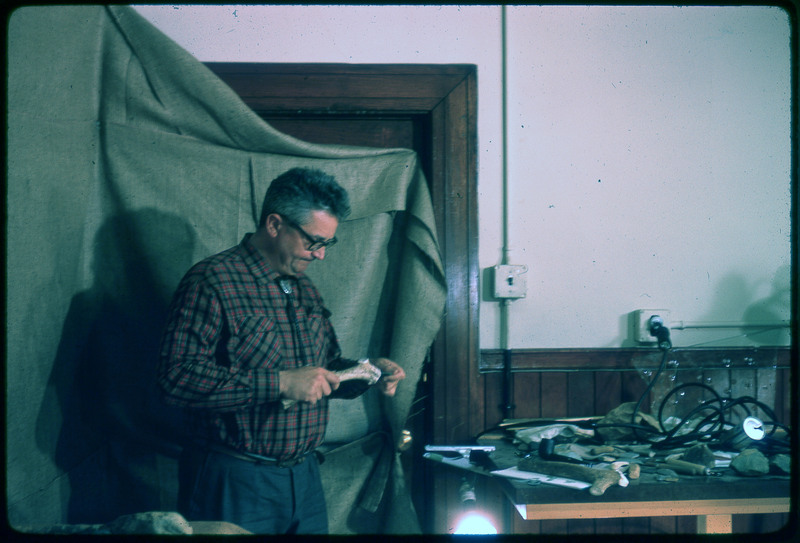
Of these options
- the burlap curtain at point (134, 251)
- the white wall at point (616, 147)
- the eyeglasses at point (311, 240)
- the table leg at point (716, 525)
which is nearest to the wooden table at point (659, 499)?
the table leg at point (716, 525)

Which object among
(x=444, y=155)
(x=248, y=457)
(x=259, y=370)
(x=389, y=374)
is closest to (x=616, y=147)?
(x=444, y=155)

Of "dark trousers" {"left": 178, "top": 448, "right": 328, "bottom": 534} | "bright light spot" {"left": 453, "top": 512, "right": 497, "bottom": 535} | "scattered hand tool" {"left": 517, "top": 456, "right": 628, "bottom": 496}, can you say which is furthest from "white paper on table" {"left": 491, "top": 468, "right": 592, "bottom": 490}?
"dark trousers" {"left": 178, "top": 448, "right": 328, "bottom": 534}

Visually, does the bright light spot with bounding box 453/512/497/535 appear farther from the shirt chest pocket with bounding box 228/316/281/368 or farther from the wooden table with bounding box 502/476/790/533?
the shirt chest pocket with bounding box 228/316/281/368

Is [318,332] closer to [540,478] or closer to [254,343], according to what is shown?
[254,343]

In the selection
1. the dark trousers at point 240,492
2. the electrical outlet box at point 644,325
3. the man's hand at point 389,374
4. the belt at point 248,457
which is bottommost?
the dark trousers at point 240,492

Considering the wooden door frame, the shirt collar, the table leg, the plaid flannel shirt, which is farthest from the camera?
the wooden door frame

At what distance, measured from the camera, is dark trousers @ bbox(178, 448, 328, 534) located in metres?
1.17

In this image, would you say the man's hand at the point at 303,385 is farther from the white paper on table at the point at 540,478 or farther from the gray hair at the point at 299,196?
the white paper on table at the point at 540,478

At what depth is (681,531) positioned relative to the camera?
1706 millimetres

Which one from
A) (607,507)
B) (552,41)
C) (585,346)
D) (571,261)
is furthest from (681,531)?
(552,41)

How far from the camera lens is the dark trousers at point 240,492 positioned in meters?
1.17

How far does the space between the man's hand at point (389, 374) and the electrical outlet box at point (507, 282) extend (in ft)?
1.46

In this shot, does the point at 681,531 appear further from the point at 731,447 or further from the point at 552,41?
the point at 552,41

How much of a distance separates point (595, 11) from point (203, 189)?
134 cm
